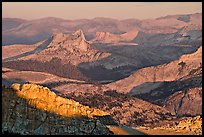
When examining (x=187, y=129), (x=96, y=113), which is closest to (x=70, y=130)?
(x=96, y=113)

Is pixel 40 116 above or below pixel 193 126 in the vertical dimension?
above

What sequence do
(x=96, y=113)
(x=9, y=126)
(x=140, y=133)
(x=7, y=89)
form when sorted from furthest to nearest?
(x=96, y=113) < (x=140, y=133) < (x=7, y=89) < (x=9, y=126)

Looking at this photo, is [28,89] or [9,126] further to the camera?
[28,89]

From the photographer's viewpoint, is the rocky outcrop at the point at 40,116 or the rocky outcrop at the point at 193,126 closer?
the rocky outcrop at the point at 40,116

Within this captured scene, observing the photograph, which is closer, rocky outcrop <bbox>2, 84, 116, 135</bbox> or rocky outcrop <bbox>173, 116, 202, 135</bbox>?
rocky outcrop <bbox>2, 84, 116, 135</bbox>

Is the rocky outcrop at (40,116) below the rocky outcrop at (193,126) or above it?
above

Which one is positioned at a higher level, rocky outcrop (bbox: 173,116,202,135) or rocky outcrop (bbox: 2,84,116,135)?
rocky outcrop (bbox: 2,84,116,135)

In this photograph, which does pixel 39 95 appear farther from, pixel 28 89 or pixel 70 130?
pixel 70 130

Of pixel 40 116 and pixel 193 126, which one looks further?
pixel 193 126
